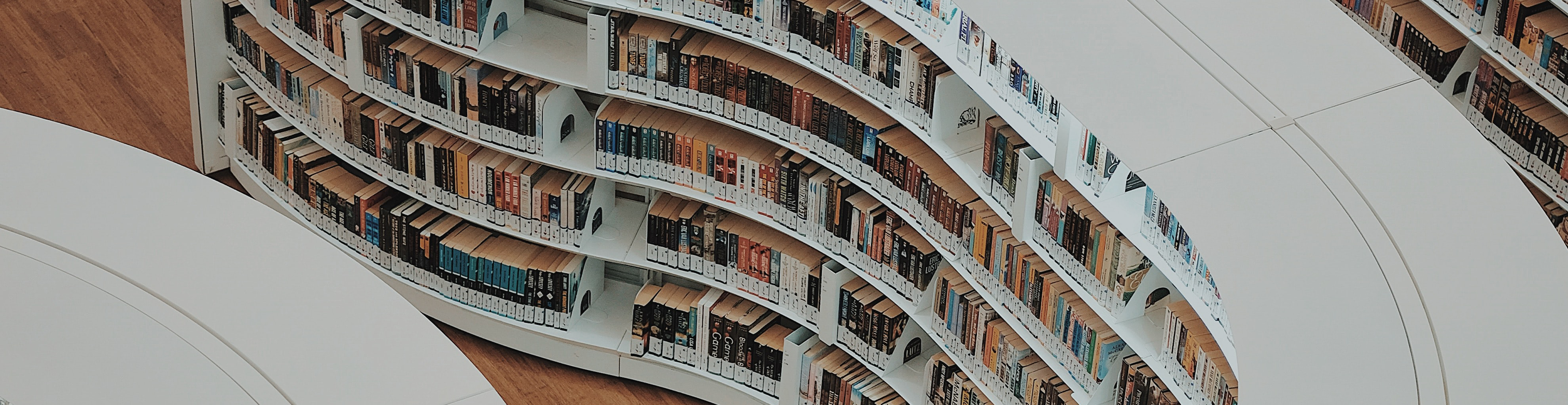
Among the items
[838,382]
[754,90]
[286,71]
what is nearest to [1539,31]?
[754,90]

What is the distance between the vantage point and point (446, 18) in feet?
17.7

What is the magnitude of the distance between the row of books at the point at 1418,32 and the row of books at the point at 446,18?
9.28 feet

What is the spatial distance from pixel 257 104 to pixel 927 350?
9.64ft

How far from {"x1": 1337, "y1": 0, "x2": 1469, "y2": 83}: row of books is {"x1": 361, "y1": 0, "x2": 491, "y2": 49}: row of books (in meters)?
2.83

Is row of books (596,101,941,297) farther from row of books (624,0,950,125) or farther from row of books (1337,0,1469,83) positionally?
row of books (1337,0,1469,83)

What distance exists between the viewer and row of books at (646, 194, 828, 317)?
5.50 metres

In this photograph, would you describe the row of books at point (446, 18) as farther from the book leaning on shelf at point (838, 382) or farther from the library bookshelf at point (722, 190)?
the book leaning on shelf at point (838, 382)

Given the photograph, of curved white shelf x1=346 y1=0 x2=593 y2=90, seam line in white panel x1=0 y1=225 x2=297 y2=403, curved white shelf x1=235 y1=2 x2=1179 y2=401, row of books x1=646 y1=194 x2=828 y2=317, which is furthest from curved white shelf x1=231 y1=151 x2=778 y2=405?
seam line in white panel x1=0 y1=225 x2=297 y2=403

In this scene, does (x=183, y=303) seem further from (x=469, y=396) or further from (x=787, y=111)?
(x=787, y=111)

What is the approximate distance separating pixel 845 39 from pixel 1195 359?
1577 millimetres

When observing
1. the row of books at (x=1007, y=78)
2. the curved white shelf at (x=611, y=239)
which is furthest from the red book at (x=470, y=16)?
the row of books at (x=1007, y=78)

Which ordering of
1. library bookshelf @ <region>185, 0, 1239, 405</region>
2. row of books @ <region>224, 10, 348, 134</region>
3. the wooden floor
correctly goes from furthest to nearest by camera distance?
the wooden floor < row of books @ <region>224, 10, 348, 134</region> < library bookshelf @ <region>185, 0, 1239, 405</region>

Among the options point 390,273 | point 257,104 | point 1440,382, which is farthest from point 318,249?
point 257,104

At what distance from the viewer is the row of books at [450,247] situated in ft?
19.3
